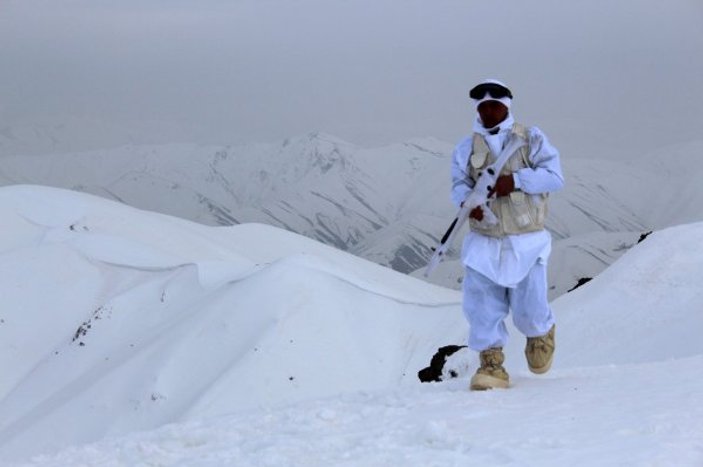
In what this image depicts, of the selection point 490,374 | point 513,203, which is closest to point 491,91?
point 513,203

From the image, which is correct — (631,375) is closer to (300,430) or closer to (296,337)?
(300,430)

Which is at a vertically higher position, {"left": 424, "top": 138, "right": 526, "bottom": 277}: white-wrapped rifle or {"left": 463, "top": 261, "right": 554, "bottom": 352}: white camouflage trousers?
{"left": 424, "top": 138, "right": 526, "bottom": 277}: white-wrapped rifle

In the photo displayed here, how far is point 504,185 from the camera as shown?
786 centimetres

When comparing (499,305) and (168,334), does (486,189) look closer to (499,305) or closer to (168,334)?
(499,305)

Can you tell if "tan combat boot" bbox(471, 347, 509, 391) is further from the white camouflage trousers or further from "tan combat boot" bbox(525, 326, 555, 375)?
"tan combat boot" bbox(525, 326, 555, 375)

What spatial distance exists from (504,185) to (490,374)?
65.7 inches

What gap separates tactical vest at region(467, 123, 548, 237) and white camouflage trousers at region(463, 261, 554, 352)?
384 millimetres

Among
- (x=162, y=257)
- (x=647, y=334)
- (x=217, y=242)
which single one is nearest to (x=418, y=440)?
(x=647, y=334)

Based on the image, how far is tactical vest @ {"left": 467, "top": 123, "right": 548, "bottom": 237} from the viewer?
7926mm

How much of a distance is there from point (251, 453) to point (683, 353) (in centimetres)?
1289

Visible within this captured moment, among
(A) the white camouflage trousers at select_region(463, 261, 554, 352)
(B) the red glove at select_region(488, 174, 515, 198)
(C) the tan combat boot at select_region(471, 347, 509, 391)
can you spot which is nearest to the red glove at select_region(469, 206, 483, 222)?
(B) the red glove at select_region(488, 174, 515, 198)

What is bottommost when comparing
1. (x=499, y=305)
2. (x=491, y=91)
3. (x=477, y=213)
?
(x=499, y=305)

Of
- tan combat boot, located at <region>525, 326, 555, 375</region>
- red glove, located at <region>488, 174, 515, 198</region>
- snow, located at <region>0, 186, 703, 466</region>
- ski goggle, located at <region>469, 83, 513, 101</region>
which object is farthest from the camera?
tan combat boot, located at <region>525, 326, 555, 375</region>

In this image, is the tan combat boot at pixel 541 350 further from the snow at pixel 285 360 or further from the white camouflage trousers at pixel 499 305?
the snow at pixel 285 360
